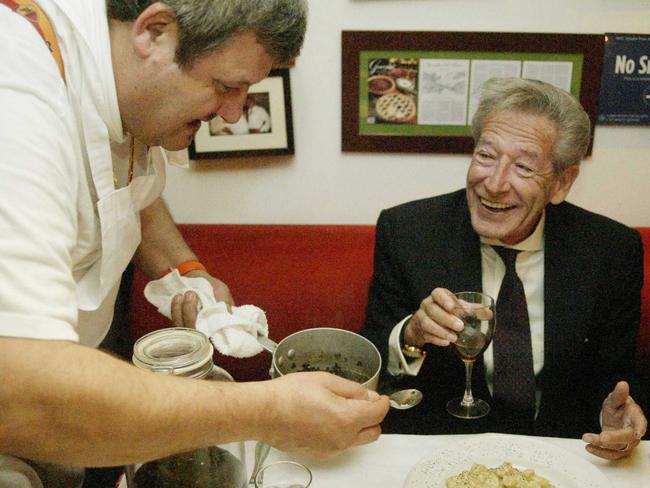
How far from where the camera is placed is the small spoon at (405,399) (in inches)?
55.8

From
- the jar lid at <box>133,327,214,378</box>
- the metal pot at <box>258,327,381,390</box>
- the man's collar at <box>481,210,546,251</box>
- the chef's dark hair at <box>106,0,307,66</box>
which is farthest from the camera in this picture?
the man's collar at <box>481,210,546,251</box>

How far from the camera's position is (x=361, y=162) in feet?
7.91

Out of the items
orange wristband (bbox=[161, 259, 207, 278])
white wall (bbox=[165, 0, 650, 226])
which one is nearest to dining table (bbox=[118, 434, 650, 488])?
orange wristband (bbox=[161, 259, 207, 278])

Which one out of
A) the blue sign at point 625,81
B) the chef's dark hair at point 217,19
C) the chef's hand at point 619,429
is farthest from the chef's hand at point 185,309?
the blue sign at point 625,81

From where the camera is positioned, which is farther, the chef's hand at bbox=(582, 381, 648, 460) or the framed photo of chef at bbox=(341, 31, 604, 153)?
the framed photo of chef at bbox=(341, 31, 604, 153)

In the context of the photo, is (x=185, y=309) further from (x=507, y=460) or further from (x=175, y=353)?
(x=507, y=460)

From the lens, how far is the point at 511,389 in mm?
1725

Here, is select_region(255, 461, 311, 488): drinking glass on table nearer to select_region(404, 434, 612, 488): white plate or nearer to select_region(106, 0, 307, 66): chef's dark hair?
select_region(404, 434, 612, 488): white plate

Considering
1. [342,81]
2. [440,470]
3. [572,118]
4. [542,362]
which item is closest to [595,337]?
[542,362]

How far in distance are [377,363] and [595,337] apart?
38.8 inches

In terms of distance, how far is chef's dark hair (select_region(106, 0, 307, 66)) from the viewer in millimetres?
1099


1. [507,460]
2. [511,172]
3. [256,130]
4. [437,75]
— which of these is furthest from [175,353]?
[437,75]

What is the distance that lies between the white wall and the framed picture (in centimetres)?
5

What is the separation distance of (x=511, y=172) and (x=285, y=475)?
1053 millimetres
